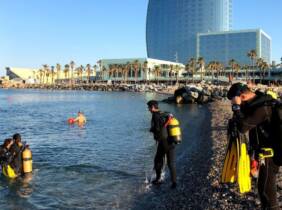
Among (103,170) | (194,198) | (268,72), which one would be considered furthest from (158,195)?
(268,72)

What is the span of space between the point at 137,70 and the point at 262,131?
16502 centimetres

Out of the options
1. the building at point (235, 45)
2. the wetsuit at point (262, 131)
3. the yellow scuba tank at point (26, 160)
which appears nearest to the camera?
the wetsuit at point (262, 131)

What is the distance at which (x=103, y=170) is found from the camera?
42.5 ft

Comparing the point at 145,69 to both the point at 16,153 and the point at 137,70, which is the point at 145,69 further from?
the point at 16,153

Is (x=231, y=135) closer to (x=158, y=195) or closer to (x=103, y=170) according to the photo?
(x=158, y=195)

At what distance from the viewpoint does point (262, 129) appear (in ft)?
17.6

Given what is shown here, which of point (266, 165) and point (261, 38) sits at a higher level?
point (261, 38)

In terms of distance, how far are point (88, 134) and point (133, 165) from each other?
1054cm

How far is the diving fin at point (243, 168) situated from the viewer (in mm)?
5656

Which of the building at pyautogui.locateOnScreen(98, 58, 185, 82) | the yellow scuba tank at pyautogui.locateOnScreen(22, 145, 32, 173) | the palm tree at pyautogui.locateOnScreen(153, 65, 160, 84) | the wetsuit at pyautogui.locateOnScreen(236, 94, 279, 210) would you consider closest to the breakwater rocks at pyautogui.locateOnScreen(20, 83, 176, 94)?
the building at pyautogui.locateOnScreen(98, 58, 185, 82)

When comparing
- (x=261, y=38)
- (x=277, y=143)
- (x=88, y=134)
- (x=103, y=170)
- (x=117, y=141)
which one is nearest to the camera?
(x=277, y=143)

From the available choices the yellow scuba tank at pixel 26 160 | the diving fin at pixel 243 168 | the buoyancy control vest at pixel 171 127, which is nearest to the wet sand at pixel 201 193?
the buoyancy control vest at pixel 171 127

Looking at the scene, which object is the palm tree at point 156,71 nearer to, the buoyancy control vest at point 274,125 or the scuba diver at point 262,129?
the scuba diver at point 262,129

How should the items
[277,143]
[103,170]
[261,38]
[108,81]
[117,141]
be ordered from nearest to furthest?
[277,143]
[103,170]
[117,141]
[108,81]
[261,38]
